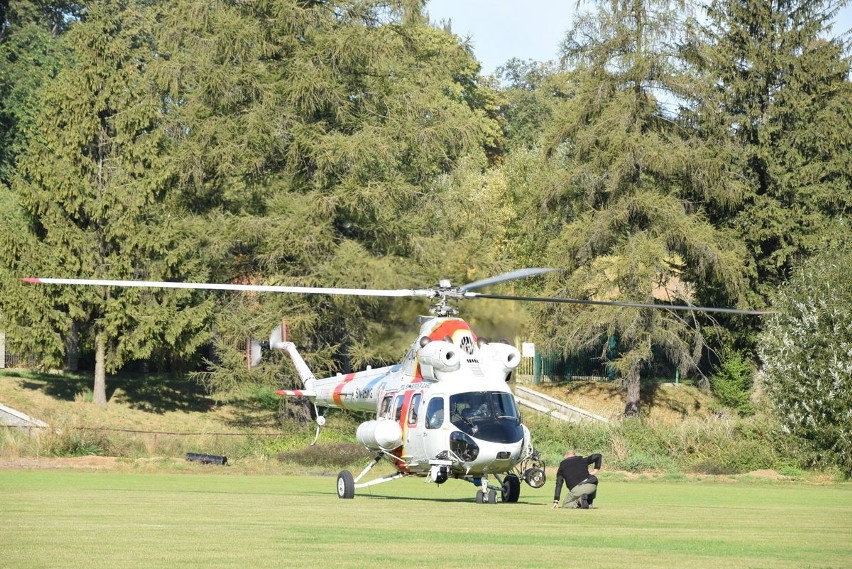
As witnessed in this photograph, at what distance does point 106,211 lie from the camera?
53.4 metres

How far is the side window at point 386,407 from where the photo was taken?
27.5 m

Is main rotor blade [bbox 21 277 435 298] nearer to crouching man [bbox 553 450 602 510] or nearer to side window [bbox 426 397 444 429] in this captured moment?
side window [bbox 426 397 444 429]

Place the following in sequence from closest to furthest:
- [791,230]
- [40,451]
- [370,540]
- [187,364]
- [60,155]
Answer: [370,540] < [40,451] < [60,155] < [791,230] < [187,364]

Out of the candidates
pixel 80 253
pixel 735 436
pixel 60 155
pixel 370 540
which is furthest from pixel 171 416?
pixel 370 540

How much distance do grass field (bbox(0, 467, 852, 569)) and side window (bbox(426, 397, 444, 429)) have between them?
154 centimetres

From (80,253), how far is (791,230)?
96.8 ft

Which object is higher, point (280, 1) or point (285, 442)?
→ point (280, 1)

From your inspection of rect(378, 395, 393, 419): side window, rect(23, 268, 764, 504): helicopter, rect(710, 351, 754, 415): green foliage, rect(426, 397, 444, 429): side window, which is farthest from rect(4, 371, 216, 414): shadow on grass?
rect(426, 397, 444, 429): side window

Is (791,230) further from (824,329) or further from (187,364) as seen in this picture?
(187,364)

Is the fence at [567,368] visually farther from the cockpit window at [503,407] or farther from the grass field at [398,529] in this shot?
the cockpit window at [503,407]

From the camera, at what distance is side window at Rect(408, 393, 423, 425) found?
85.1 ft

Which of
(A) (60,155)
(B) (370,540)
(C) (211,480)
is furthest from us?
(A) (60,155)

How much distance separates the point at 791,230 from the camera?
57.3 meters

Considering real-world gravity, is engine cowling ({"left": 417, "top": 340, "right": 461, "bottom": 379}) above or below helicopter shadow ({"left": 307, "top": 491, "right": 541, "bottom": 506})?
above
